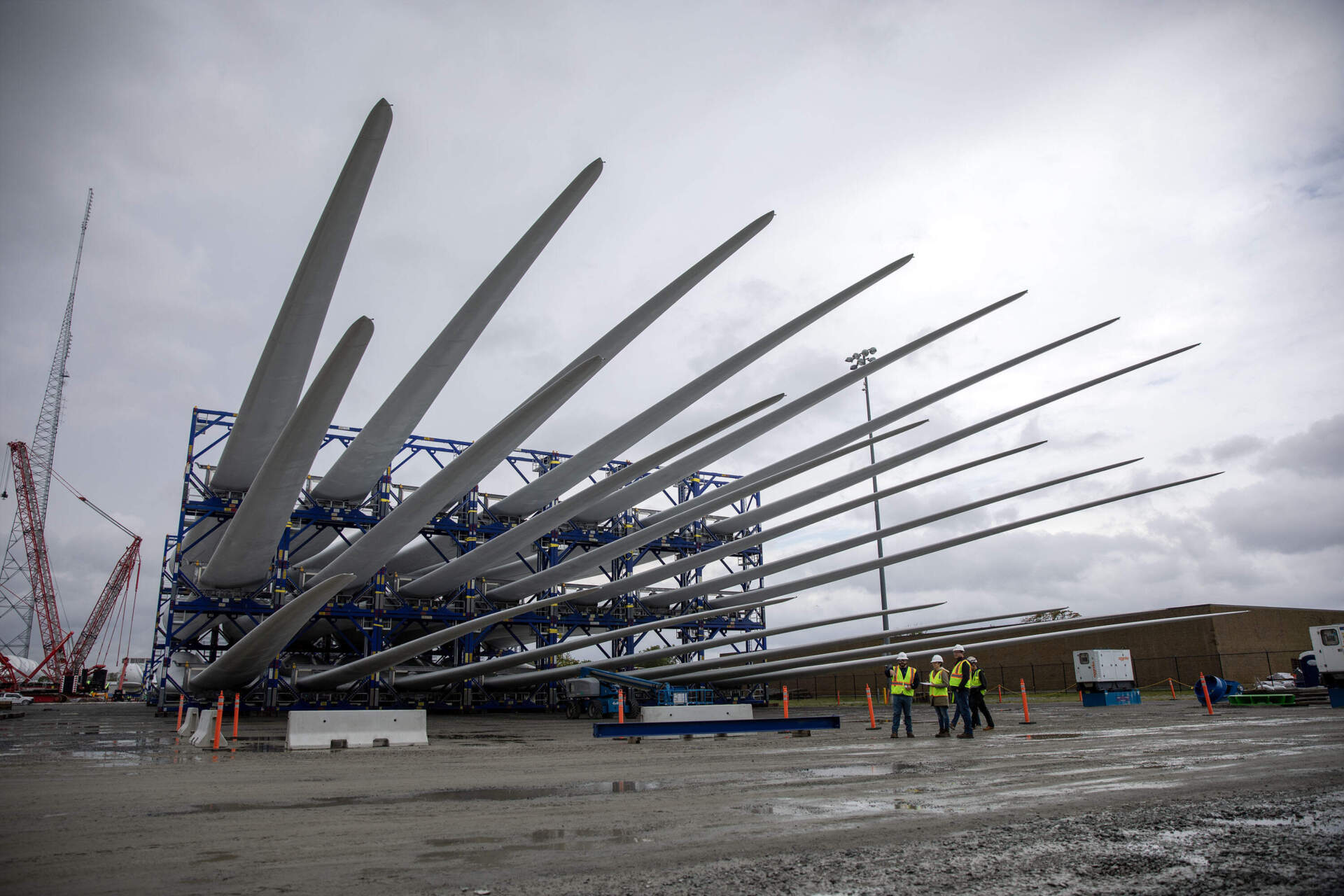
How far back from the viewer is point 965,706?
15492 mm

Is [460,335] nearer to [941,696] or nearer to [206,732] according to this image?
[206,732]

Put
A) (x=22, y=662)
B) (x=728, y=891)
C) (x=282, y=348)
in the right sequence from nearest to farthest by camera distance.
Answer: (x=728, y=891) < (x=282, y=348) < (x=22, y=662)

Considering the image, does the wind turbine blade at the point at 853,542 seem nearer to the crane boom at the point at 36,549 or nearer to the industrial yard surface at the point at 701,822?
the industrial yard surface at the point at 701,822

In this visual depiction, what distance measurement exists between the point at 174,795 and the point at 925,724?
17.4 metres

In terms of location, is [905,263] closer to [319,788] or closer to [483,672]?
[319,788]

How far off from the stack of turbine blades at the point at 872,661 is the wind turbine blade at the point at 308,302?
1405cm

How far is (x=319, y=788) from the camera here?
8.98 meters

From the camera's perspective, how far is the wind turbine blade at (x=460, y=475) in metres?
15.7

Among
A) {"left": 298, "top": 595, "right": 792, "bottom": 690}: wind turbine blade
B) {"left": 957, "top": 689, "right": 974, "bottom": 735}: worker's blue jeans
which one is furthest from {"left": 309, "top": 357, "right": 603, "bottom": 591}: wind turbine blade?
{"left": 957, "top": 689, "right": 974, "bottom": 735}: worker's blue jeans

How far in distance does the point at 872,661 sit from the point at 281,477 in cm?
1513

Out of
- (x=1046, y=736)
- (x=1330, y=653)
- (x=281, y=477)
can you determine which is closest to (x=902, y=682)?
(x=1046, y=736)

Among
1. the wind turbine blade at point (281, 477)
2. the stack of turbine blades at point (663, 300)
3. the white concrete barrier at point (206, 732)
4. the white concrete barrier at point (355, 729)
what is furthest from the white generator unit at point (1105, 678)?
the white concrete barrier at point (206, 732)

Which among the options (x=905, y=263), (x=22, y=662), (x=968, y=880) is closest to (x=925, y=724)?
(x=905, y=263)

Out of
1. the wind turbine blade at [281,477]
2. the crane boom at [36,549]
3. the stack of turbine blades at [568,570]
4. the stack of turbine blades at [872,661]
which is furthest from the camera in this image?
the crane boom at [36,549]
